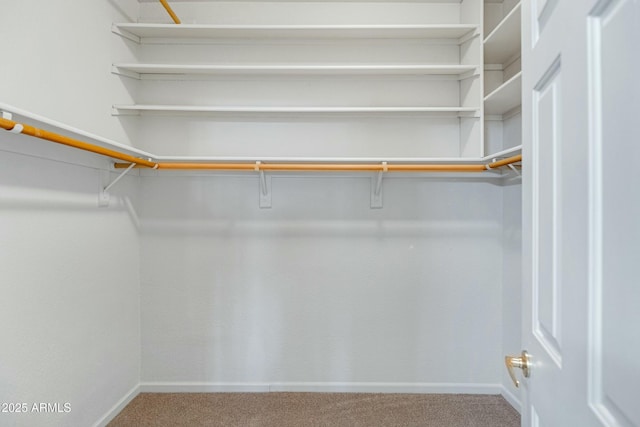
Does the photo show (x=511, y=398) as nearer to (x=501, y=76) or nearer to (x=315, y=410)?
(x=315, y=410)

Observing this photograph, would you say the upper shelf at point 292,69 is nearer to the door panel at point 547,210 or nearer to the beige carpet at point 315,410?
the door panel at point 547,210

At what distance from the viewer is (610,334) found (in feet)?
1.61

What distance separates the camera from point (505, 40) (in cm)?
180

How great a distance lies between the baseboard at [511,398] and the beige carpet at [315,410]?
0.03 metres

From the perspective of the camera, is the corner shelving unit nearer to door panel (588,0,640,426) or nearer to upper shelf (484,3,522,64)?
upper shelf (484,3,522,64)

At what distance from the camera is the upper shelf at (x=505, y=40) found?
161 centimetres


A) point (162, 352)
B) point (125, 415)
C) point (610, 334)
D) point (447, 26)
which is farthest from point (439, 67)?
point (125, 415)

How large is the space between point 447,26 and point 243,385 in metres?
2.37

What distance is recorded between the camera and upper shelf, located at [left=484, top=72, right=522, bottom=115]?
5.42ft

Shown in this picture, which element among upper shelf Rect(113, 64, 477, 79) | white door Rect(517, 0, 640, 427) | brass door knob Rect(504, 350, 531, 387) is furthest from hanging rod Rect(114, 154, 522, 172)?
brass door knob Rect(504, 350, 531, 387)

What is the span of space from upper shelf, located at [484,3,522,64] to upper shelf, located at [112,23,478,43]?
0.14 m

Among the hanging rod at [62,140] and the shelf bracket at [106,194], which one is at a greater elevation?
the hanging rod at [62,140]

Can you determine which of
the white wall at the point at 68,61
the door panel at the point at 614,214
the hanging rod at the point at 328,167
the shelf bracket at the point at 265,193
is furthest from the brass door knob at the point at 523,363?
the white wall at the point at 68,61

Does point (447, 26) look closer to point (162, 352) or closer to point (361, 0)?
point (361, 0)
